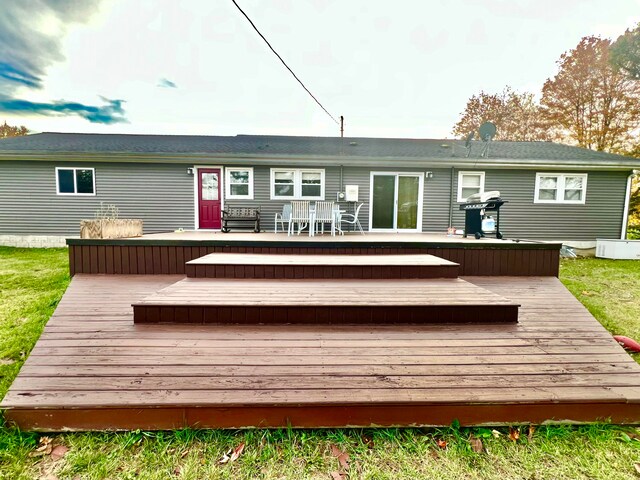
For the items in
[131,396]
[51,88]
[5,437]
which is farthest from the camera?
[51,88]

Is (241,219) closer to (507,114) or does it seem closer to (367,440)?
(367,440)

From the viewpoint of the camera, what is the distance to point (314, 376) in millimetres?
1900

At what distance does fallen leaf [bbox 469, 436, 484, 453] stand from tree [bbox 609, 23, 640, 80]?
13.6m

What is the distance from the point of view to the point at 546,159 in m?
8.29

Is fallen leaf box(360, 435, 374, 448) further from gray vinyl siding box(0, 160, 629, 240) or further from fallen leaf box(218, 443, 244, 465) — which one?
gray vinyl siding box(0, 160, 629, 240)

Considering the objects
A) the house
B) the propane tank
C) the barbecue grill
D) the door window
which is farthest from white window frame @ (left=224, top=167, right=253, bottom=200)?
the propane tank

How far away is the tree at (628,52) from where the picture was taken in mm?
9258

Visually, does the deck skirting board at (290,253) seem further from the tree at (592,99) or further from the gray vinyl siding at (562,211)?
the tree at (592,99)

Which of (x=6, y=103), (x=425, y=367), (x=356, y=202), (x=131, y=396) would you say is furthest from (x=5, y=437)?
(x=6, y=103)

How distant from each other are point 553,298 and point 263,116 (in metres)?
15.4

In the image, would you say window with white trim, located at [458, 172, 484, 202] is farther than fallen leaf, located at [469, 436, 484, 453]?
Yes

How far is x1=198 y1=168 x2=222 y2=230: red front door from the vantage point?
8273mm

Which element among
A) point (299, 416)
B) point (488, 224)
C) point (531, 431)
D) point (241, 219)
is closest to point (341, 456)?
point (299, 416)

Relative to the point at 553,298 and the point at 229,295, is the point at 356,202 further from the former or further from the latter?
the point at 229,295
